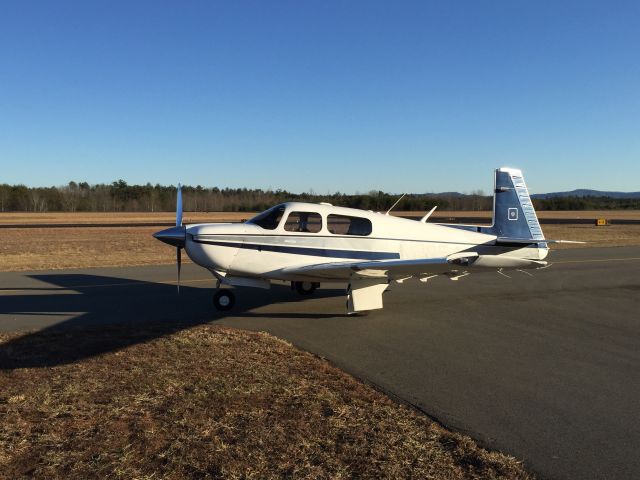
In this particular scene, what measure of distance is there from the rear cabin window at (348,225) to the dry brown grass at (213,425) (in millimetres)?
3682

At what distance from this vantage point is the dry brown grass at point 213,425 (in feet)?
11.7

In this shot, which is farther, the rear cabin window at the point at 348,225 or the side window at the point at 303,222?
the rear cabin window at the point at 348,225

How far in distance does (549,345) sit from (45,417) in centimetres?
662

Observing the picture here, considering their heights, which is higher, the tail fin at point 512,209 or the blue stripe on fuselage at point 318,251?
the tail fin at point 512,209

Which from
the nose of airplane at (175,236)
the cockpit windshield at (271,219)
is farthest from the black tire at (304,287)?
the nose of airplane at (175,236)

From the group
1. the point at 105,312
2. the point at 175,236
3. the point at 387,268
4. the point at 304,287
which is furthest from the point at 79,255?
the point at 387,268

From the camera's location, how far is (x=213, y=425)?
4.25 metres

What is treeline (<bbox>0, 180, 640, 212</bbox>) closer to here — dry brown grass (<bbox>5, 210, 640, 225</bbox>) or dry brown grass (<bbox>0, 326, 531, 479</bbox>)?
dry brown grass (<bbox>5, 210, 640, 225</bbox>)

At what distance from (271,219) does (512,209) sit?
5.27 m

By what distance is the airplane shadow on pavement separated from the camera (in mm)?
6602

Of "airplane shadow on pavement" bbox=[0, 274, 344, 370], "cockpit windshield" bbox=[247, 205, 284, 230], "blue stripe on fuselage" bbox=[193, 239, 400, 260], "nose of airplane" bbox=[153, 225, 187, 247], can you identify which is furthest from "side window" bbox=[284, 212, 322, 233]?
"nose of airplane" bbox=[153, 225, 187, 247]

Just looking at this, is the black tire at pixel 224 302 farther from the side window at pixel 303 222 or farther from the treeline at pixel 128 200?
the treeline at pixel 128 200

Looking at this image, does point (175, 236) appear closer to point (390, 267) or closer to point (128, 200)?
point (390, 267)

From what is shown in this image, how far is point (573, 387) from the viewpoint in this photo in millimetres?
5441
